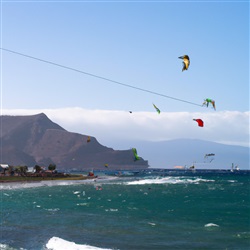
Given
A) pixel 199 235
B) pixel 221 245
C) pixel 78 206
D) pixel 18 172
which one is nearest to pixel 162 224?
pixel 199 235

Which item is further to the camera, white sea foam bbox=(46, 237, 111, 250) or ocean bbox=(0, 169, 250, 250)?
ocean bbox=(0, 169, 250, 250)

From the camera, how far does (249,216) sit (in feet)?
170

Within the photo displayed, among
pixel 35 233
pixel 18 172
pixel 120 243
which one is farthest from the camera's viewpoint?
pixel 18 172

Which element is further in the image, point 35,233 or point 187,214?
point 187,214

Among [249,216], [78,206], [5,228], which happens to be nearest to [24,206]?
[78,206]

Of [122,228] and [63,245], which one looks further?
[122,228]

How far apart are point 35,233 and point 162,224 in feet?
42.5

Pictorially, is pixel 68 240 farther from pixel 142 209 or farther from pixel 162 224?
pixel 142 209

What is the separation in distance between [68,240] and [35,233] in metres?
3.97

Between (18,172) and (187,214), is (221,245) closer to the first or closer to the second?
(187,214)

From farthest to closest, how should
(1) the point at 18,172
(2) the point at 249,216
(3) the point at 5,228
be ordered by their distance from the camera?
1. (1) the point at 18,172
2. (2) the point at 249,216
3. (3) the point at 5,228

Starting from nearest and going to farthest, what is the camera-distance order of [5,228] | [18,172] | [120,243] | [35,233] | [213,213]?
[120,243] → [35,233] → [5,228] → [213,213] → [18,172]

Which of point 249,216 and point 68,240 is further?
point 249,216

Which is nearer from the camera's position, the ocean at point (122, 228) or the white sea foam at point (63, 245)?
the white sea foam at point (63, 245)
